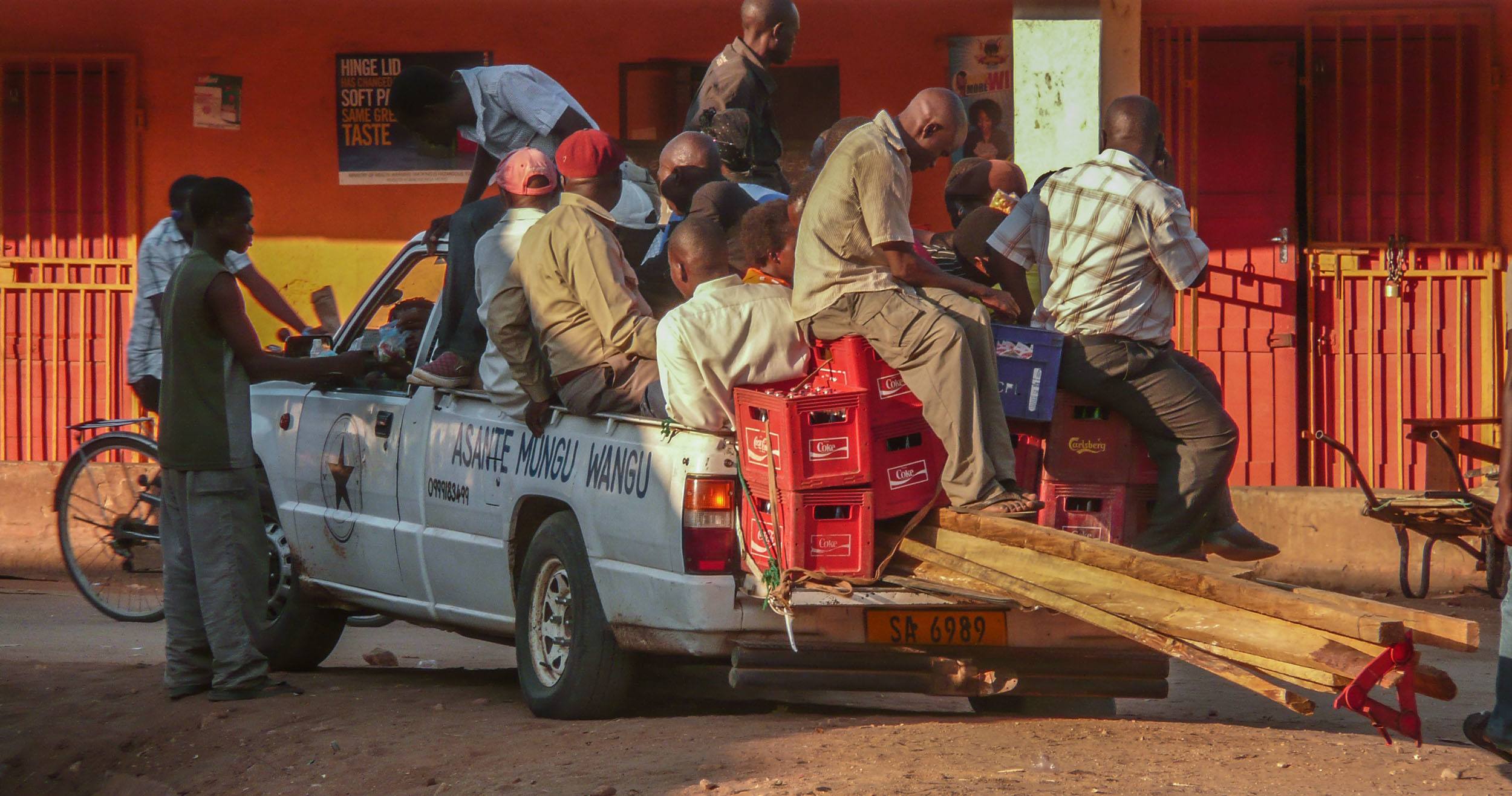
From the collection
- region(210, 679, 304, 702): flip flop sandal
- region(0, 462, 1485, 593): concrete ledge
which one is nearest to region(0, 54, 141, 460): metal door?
region(0, 462, 1485, 593): concrete ledge

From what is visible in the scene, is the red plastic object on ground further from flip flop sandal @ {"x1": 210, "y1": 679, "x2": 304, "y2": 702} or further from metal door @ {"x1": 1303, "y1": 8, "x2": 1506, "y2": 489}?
metal door @ {"x1": 1303, "y1": 8, "x2": 1506, "y2": 489}

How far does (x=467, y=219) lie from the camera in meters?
7.11

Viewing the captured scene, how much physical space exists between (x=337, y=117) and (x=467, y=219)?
5.58m

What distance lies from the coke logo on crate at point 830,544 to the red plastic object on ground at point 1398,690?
156 centimetres

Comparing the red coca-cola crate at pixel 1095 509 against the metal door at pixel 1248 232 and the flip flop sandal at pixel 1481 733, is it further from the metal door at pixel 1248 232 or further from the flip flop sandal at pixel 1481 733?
the metal door at pixel 1248 232

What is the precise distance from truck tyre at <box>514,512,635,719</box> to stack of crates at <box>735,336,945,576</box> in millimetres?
690

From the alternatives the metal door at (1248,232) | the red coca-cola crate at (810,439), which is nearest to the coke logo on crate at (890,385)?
the red coca-cola crate at (810,439)

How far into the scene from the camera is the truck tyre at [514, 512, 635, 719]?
5.79m

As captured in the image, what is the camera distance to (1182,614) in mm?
4664

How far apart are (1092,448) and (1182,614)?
4.23 feet

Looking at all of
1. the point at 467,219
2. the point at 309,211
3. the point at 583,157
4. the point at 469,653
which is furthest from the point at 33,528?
the point at 583,157

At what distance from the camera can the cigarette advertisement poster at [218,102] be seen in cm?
1240

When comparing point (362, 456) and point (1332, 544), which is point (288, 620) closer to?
point (362, 456)

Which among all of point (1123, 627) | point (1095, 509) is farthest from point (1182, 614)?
point (1095, 509)
